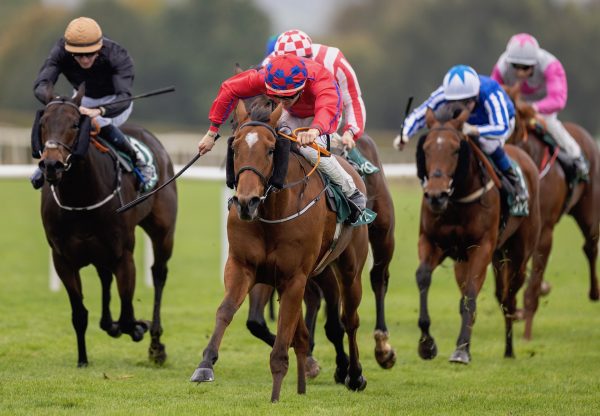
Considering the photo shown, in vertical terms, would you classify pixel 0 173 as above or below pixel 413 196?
above

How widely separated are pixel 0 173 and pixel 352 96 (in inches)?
227

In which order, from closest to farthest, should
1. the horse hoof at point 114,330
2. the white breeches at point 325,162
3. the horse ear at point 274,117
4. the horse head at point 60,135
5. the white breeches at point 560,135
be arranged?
the horse ear at point 274,117, the white breeches at point 325,162, the horse head at point 60,135, the horse hoof at point 114,330, the white breeches at point 560,135

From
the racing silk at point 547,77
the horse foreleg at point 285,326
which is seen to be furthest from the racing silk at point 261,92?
the racing silk at point 547,77

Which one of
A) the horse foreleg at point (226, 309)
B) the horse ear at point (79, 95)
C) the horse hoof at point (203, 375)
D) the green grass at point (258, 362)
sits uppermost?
the horse ear at point (79, 95)

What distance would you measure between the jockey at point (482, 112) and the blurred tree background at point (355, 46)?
1802 inches

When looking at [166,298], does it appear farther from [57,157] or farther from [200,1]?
[200,1]

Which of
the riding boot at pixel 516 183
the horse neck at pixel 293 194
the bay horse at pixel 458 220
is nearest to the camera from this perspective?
the horse neck at pixel 293 194

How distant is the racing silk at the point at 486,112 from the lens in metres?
9.27

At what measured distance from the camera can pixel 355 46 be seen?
68188mm

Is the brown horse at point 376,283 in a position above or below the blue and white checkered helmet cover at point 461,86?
below

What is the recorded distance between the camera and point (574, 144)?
11.8 metres

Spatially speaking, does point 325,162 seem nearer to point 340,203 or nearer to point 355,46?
point 340,203

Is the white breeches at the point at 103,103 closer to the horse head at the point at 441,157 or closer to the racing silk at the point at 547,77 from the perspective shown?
the horse head at the point at 441,157

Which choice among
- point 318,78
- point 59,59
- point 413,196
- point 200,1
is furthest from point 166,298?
point 200,1
